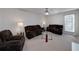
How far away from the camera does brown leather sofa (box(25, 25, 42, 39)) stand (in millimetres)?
1887

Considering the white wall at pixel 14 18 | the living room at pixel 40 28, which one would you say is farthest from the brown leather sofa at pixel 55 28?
the white wall at pixel 14 18

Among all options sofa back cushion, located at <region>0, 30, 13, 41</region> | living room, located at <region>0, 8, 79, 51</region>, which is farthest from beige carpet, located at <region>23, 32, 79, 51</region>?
sofa back cushion, located at <region>0, 30, 13, 41</region>

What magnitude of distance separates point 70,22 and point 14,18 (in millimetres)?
1036

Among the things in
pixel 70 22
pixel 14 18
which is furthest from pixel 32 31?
pixel 70 22

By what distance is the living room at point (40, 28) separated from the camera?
1.78 metres

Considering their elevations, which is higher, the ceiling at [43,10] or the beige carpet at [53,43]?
the ceiling at [43,10]

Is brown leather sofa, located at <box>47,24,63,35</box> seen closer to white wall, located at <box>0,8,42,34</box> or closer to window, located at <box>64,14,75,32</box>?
window, located at <box>64,14,75,32</box>

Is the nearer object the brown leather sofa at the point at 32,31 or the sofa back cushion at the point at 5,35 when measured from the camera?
the sofa back cushion at the point at 5,35

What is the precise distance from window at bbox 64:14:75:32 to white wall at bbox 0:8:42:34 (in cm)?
51

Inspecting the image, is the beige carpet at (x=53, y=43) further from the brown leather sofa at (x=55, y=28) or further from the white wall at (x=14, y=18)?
the white wall at (x=14, y=18)
